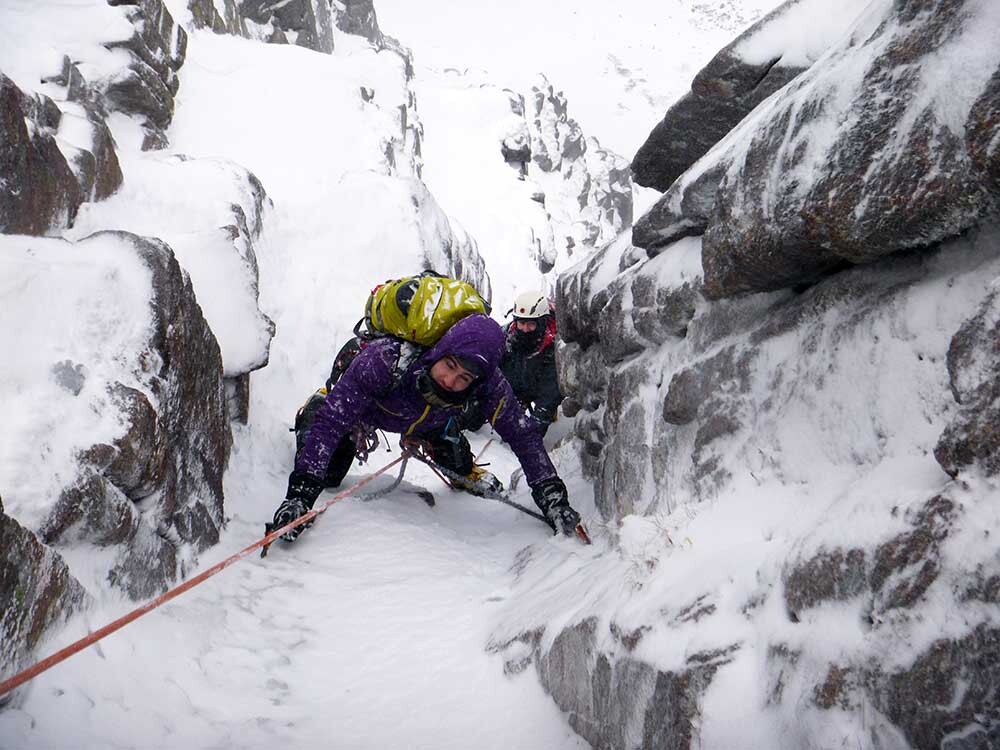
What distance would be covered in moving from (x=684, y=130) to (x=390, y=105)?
71.9ft

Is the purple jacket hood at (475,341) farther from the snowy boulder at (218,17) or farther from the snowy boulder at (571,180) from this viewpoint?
the snowy boulder at (571,180)

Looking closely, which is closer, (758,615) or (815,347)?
(758,615)

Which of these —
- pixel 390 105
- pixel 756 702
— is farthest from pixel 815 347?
pixel 390 105

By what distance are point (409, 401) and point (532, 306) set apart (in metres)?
3.92

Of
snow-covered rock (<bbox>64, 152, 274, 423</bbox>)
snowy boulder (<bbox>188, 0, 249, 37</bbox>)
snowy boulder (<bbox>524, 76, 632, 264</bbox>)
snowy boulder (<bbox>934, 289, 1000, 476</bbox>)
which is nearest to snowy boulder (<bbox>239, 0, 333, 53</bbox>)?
snowy boulder (<bbox>188, 0, 249, 37</bbox>)

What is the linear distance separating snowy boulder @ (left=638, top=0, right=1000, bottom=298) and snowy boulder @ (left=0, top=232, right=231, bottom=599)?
11.5 feet

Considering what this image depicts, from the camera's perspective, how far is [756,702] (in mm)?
2029

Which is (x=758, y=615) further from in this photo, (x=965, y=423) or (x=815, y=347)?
(x=815, y=347)

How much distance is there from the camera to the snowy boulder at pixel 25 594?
2443 mm

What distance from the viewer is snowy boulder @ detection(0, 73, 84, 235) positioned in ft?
22.3

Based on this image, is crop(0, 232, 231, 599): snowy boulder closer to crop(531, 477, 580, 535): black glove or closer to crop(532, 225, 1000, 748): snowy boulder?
crop(532, 225, 1000, 748): snowy boulder

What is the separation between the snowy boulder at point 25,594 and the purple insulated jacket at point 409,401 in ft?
6.80

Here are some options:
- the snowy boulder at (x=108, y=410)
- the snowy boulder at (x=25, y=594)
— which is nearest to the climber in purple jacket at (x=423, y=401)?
the snowy boulder at (x=108, y=410)

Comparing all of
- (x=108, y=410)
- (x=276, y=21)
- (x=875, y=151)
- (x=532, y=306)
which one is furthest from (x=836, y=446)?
(x=276, y=21)
